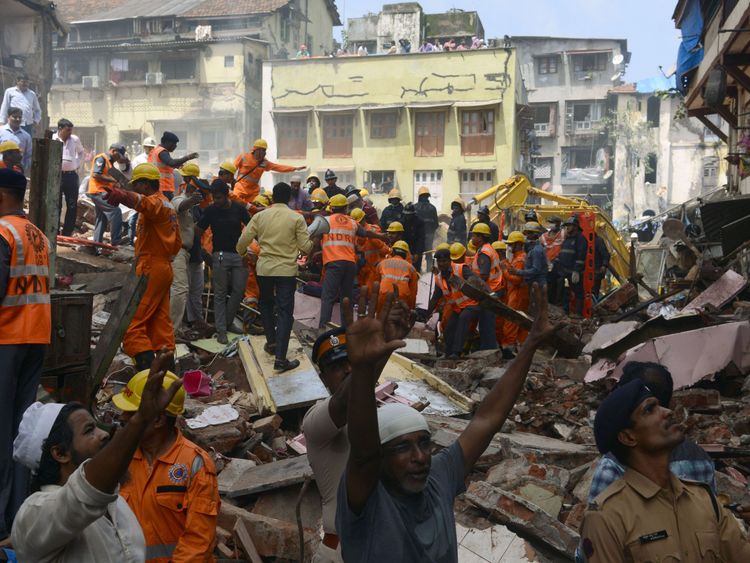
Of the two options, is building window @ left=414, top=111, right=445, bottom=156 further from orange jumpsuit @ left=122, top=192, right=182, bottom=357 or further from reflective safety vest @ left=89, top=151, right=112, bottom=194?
orange jumpsuit @ left=122, top=192, right=182, bottom=357

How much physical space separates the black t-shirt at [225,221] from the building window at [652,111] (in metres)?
45.9

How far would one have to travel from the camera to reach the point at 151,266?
7.09 metres

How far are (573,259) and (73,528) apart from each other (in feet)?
44.5

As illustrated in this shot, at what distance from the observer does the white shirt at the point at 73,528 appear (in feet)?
7.51

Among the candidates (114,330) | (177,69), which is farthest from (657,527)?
(177,69)

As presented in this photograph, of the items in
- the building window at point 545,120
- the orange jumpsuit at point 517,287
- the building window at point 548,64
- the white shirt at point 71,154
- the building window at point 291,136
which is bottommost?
the orange jumpsuit at point 517,287

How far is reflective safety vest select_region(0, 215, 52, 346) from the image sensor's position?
15.0 feet

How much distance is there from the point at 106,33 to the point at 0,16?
20.2 meters

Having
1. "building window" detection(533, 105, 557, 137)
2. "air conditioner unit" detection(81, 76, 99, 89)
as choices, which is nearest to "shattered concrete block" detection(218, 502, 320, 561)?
"air conditioner unit" detection(81, 76, 99, 89)

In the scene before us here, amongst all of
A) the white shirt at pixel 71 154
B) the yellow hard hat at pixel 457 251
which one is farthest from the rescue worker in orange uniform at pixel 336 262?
the white shirt at pixel 71 154

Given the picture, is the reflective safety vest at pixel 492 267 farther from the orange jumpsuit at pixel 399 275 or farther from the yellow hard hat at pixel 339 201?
the yellow hard hat at pixel 339 201

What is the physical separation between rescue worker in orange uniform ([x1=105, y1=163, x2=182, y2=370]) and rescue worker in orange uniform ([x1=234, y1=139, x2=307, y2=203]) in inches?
216

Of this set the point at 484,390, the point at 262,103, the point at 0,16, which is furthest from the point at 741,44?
the point at 262,103

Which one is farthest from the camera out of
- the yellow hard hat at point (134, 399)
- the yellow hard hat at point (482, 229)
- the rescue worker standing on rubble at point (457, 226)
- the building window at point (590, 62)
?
the building window at point (590, 62)
